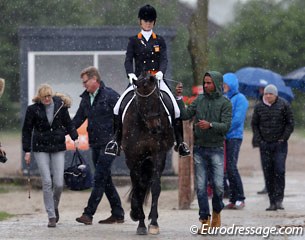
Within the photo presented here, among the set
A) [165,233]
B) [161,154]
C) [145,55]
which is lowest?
[165,233]

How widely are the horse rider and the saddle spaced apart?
0.05ft

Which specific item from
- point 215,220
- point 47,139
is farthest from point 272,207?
point 47,139

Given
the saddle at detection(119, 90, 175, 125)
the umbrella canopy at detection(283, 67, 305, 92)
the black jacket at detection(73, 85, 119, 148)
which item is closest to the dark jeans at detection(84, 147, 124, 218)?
the black jacket at detection(73, 85, 119, 148)

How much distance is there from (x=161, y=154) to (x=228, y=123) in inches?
38.2

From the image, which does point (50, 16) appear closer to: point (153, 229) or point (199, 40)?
point (199, 40)

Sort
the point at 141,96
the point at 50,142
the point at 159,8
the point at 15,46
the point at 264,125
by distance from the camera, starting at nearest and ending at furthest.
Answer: the point at 141,96, the point at 50,142, the point at 264,125, the point at 159,8, the point at 15,46

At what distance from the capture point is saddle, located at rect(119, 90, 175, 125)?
14336 millimetres

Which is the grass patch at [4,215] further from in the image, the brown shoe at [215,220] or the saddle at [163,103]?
the brown shoe at [215,220]

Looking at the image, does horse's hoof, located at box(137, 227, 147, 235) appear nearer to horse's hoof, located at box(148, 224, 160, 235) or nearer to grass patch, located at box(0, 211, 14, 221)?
horse's hoof, located at box(148, 224, 160, 235)

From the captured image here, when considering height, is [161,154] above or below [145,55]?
below

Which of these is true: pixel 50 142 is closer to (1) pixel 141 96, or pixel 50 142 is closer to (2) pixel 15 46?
(1) pixel 141 96

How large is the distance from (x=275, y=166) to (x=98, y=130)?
152 inches

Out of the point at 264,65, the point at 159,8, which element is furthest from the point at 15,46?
the point at 264,65

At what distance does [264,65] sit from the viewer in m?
39.6
